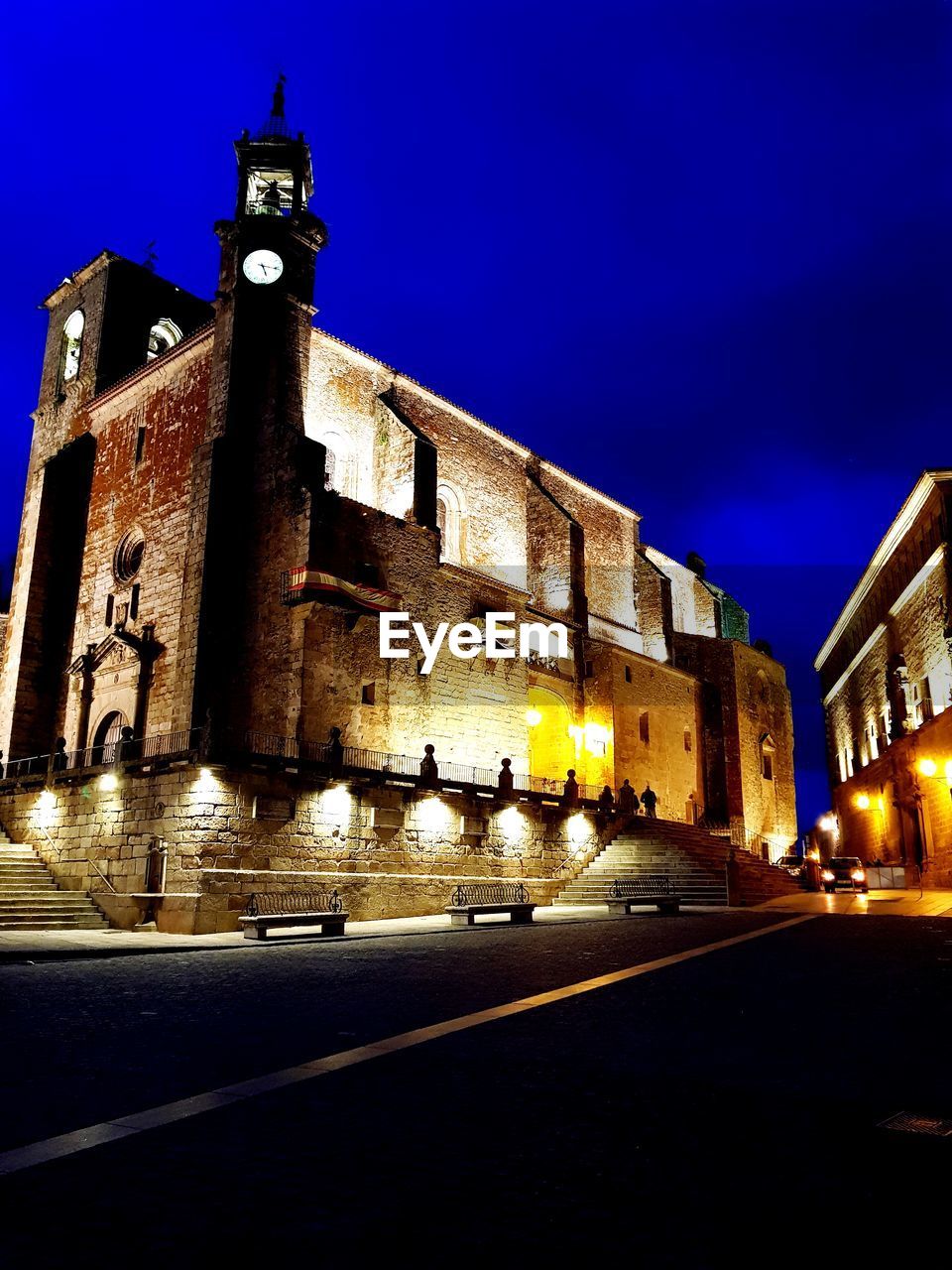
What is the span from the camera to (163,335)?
34.4m

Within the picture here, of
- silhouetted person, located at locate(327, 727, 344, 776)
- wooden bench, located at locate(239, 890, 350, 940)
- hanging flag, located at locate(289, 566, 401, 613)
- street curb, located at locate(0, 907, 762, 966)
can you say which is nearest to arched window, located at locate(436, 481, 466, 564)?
hanging flag, located at locate(289, 566, 401, 613)

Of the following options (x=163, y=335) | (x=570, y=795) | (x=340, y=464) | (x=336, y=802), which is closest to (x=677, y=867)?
(x=570, y=795)

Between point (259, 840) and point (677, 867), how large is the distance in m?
12.1

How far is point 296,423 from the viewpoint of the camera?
25.6 meters

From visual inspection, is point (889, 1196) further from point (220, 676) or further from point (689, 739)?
point (689, 739)

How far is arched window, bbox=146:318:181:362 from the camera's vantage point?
34031 mm

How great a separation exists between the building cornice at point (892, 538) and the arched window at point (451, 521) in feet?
46.9

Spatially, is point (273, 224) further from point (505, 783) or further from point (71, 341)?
point (505, 783)

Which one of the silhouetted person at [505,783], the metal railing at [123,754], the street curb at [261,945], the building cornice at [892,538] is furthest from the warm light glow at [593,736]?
the metal railing at [123,754]

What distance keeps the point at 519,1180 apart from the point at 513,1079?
5.11 ft

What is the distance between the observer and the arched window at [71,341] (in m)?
33.2

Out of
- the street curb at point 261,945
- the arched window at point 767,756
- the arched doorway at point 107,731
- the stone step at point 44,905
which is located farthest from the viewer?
the arched window at point 767,756

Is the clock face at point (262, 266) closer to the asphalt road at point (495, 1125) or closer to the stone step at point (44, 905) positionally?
the stone step at point (44, 905)

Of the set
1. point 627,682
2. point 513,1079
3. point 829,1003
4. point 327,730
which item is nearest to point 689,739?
point 627,682
